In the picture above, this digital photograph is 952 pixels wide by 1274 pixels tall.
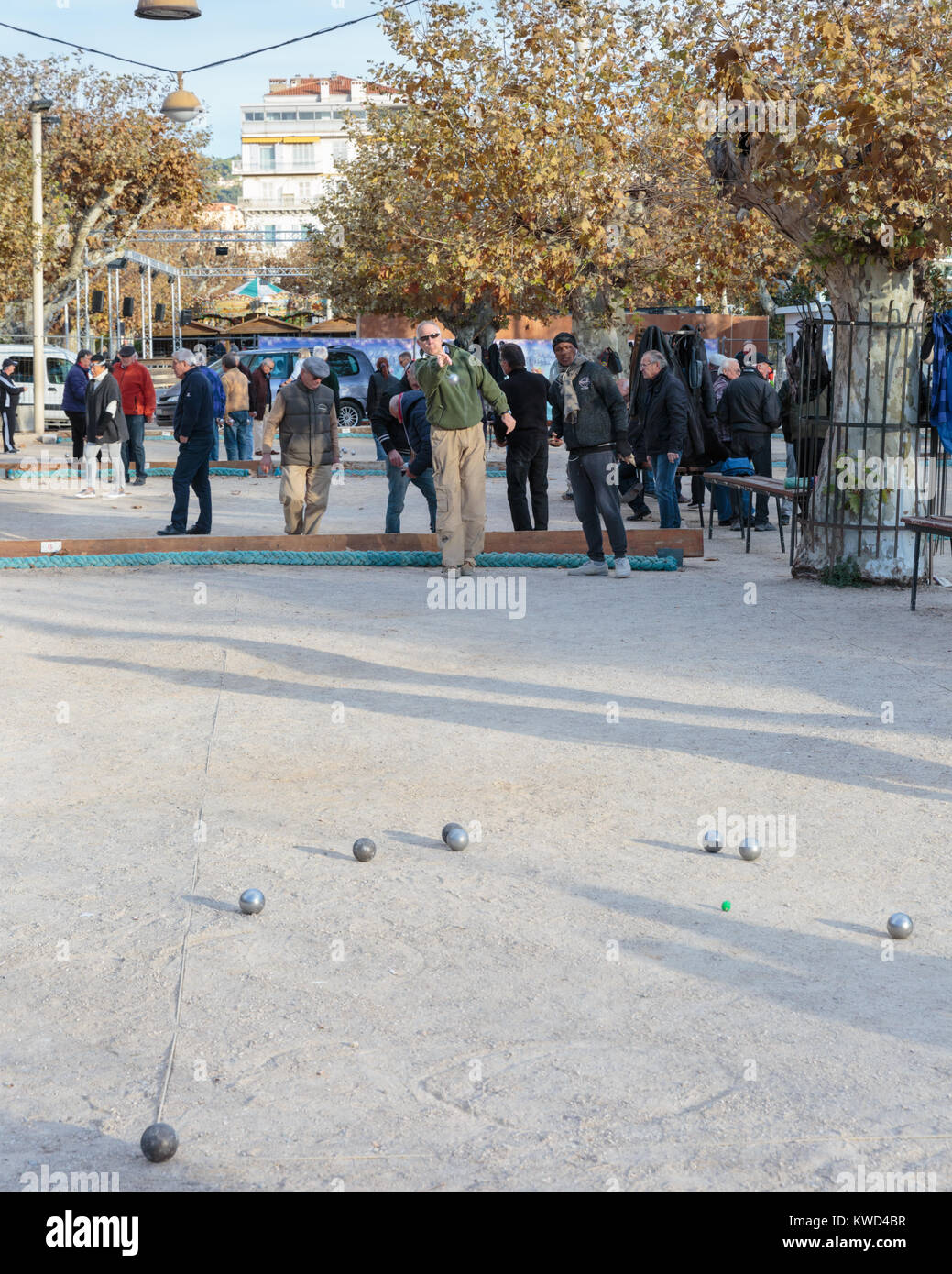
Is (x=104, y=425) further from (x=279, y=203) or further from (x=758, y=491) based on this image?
(x=279, y=203)

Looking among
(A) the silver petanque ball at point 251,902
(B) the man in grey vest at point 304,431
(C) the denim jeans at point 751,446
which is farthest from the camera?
(C) the denim jeans at point 751,446

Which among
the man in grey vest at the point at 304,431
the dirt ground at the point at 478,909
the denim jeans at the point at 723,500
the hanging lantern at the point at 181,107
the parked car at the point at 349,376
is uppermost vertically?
Answer: the hanging lantern at the point at 181,107

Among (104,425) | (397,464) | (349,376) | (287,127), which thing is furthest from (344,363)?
(287,127)

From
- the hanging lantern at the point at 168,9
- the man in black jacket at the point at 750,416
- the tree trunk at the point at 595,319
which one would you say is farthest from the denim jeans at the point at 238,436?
the hanging lantern at the point at 168,9

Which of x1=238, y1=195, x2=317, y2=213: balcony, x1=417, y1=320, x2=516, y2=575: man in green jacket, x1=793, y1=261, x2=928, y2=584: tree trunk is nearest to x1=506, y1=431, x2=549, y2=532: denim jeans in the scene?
x1=417, y1=320, x2=516, y2=575: man in green jacket

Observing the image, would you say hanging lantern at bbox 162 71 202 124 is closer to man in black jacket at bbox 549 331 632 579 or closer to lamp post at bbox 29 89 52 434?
lamp post at bbox 29 89 52 434

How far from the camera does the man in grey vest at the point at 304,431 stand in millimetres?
13445

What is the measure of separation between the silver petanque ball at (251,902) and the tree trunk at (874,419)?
26.6 ft

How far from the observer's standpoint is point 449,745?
24.0ft

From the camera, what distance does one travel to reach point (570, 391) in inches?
466

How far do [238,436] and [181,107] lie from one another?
5.09 meters

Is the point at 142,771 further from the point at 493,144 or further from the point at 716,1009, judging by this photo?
the point at 493,144

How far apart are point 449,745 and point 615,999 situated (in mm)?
3031

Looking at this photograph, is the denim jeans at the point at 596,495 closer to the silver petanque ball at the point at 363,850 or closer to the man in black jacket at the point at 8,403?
the silver petanque ball at the point at 363,850
